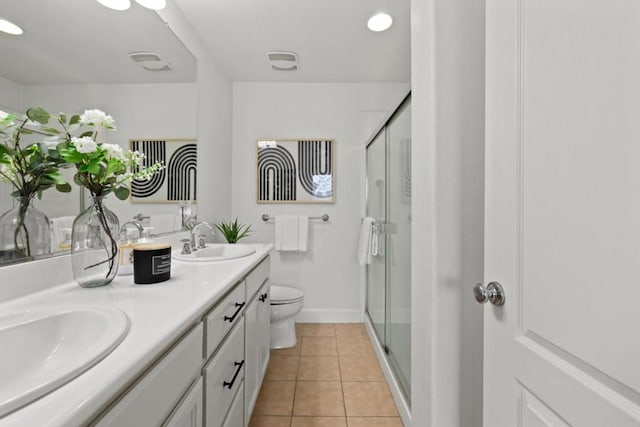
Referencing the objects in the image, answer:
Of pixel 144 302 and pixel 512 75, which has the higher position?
pixel 512 75

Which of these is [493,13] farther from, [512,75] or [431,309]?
[431,309]

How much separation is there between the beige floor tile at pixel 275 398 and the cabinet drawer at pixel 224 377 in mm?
500

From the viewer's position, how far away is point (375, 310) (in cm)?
237

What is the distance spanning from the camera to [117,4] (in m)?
1.33

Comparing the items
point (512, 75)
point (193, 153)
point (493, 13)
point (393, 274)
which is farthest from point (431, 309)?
point (193, 153)

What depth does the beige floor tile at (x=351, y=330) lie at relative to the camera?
99.3 inches

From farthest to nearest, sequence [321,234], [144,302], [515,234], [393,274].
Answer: [321,234] → [393,274] → [144,302] → [515,234]

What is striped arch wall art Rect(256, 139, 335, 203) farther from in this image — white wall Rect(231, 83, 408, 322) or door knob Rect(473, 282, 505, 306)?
door knob Rect(473, 282, 505, 306)

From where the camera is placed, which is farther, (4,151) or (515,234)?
(4,151)

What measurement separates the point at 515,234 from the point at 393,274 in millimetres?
1238

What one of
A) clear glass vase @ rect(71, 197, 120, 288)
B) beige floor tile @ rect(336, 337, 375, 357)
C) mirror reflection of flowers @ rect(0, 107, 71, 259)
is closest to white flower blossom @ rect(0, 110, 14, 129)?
mirror reflection of flowers @ rect(0, 107, 71, 259)

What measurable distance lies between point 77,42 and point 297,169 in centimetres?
178

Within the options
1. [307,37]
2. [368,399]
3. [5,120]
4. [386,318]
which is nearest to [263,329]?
[368,399]

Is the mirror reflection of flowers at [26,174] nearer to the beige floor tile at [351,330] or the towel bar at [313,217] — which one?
the towel bar at [313,217]
